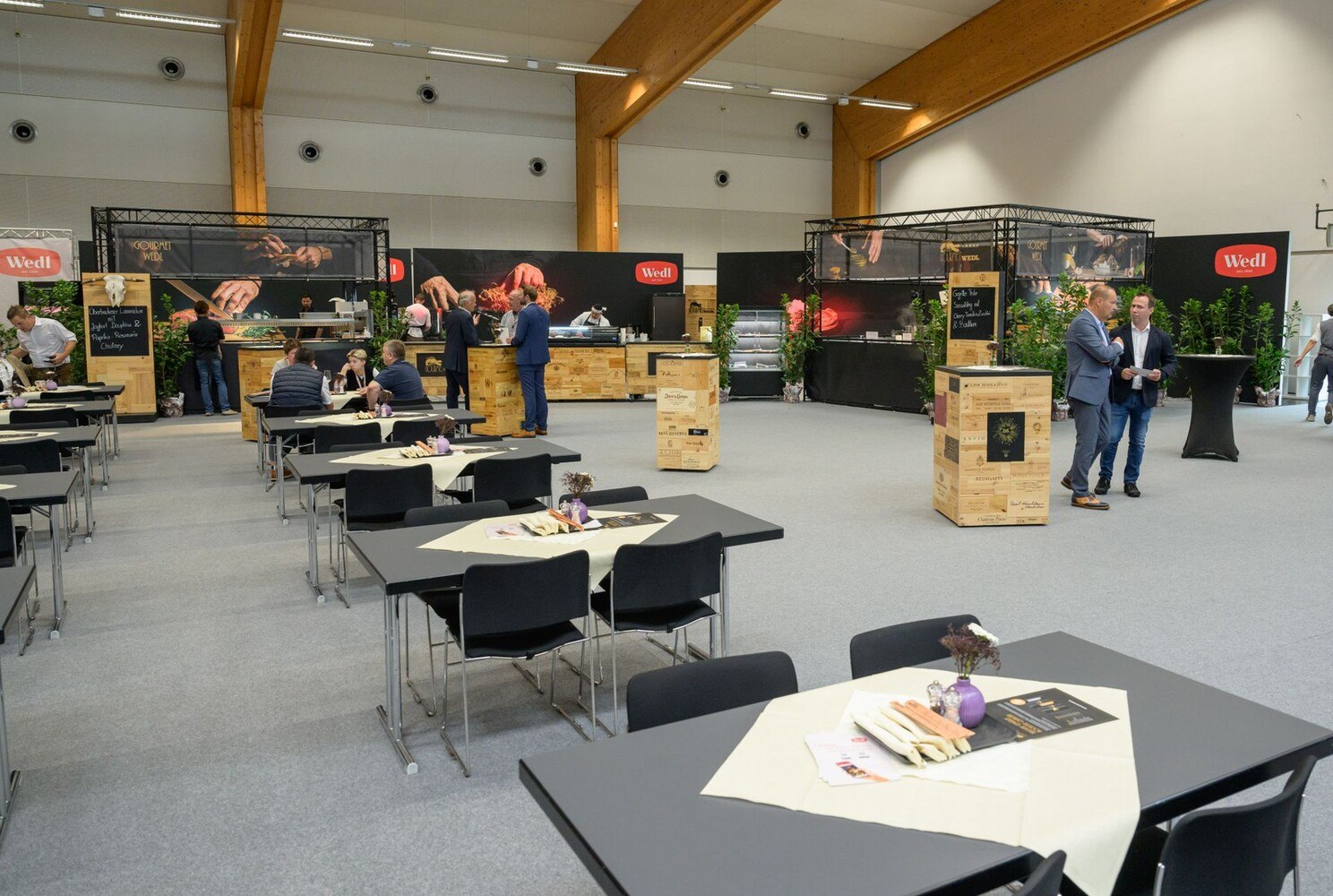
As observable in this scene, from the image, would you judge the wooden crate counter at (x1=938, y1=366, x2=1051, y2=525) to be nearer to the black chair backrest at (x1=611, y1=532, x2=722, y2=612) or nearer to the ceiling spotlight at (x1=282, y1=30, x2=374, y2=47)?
the black chair backrest at (x1=611, y1=532, x2=722, y2=612)

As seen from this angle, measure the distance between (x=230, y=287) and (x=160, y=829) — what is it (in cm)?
1383

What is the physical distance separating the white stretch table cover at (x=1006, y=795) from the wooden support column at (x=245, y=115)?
575 inches

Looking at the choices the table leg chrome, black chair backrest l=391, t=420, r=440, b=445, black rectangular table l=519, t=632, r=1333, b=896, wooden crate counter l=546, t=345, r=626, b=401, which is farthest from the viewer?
wooden crate counter l=546, t=345, r=626, b=401

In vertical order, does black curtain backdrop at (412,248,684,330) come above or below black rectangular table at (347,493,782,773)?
above

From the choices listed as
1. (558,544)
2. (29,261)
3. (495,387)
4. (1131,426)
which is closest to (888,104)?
(495,387)

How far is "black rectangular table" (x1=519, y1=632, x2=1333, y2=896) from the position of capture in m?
1.61

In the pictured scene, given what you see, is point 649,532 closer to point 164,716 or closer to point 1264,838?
point 164,716

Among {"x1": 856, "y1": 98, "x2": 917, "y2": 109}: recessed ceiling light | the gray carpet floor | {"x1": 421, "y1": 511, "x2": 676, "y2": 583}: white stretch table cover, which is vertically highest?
{"x1": 856, "y1": 98, "x2": 917, "y2": 109}: recessed ceiling light

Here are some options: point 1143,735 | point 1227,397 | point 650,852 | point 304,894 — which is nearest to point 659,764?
point 650,852

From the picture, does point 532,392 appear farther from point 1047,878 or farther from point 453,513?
point 1047,878

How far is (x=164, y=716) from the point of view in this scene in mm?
3861

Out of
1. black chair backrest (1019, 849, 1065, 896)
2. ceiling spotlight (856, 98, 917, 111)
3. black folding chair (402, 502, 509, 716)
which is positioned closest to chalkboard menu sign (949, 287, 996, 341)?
ceiling spotlight (856, 98, 917, 111)

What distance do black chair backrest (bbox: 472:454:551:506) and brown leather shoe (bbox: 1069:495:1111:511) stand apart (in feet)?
13.8

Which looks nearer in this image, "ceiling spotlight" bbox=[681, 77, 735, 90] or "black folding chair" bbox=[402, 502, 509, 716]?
"black folding chair" bbox=[402, 502, 509, 716]
